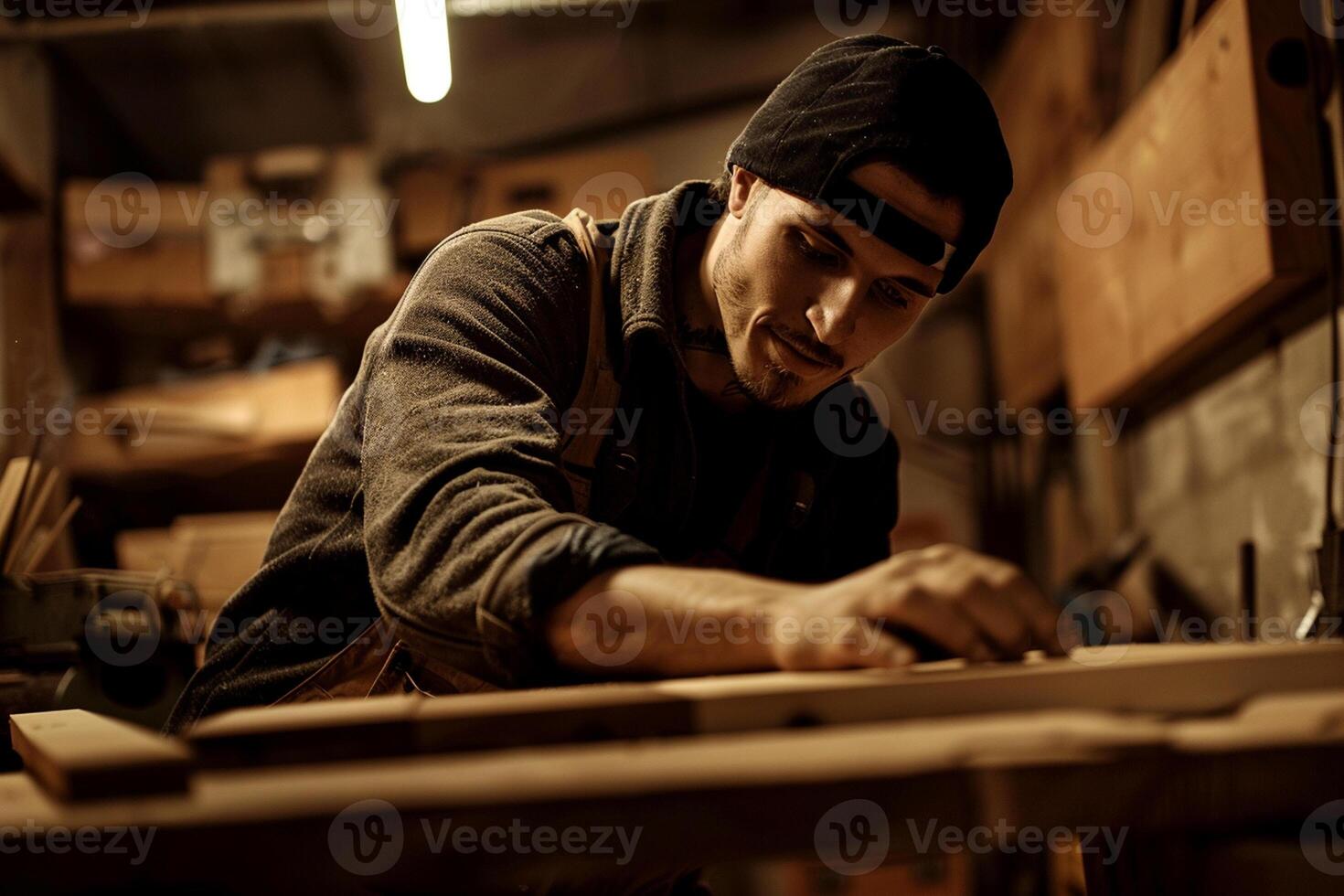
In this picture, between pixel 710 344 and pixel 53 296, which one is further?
pixel 53 296

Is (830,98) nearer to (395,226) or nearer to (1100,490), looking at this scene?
(1100,490)

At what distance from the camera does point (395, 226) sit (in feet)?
13.7

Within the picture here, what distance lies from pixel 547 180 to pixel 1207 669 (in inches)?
140

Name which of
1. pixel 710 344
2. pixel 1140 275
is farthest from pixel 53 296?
pixel 1140 275

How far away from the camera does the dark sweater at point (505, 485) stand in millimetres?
1038
